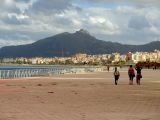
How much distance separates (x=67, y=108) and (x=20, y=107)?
1.33 m

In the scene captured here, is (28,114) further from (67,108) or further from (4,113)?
(67,108)

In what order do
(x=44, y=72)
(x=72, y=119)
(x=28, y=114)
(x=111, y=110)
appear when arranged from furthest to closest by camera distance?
(x=44, y=72) < (x=111, y=110) < (x=28, y=114) < (x=72, y=119)

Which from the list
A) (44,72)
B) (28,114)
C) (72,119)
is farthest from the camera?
(44,72)

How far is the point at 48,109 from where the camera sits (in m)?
9.93

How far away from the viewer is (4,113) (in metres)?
9.04

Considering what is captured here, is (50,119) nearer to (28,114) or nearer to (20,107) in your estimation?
(28,114)

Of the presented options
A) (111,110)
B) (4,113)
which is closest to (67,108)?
(111,110)

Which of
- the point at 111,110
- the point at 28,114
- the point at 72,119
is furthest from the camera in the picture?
the point at 111,110

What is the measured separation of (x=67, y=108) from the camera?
10195 millimetres

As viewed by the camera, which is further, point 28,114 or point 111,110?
point 111,110

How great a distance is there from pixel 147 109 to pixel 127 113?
3.71 ft

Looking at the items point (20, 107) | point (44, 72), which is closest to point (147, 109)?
point (20, 107)

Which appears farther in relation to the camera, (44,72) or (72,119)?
(44,72)

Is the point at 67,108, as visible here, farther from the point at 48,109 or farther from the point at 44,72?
the point at 44,72
